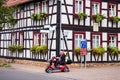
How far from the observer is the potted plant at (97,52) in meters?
Answer: 29.5

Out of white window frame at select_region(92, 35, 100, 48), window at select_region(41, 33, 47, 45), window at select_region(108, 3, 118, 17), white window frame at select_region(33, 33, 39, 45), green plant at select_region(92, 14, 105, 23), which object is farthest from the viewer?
white window frame at select_region(33, 33, 39, 45)

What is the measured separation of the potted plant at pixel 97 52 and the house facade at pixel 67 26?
1.00 feet

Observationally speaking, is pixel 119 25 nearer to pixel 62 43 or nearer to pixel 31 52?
pixel 62 43

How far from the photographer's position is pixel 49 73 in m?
23.5

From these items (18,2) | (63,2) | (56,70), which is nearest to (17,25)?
(18,2)

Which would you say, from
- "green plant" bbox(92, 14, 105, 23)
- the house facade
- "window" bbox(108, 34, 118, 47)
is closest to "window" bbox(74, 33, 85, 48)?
the house facade

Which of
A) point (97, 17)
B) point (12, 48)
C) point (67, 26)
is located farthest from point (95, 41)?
point (12, 48)

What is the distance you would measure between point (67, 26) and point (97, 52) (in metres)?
3.45

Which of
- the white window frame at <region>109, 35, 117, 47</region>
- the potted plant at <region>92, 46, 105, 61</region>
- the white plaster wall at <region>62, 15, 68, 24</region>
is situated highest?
the white plaster wall at <region>62, 15, 68, 24</region>

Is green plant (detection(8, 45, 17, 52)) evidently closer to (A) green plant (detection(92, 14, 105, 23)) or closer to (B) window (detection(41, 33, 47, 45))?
(B) window (detection(41, 33, 47, 45))

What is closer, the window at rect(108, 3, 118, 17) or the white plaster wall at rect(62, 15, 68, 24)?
the white plaster wall at rect(62, 15, 68, 24)

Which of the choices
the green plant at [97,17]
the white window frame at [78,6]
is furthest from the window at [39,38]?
the green plant at [97,17]

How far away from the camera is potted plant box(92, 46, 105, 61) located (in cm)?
2950

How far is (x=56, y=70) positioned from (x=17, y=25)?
38.0ft
